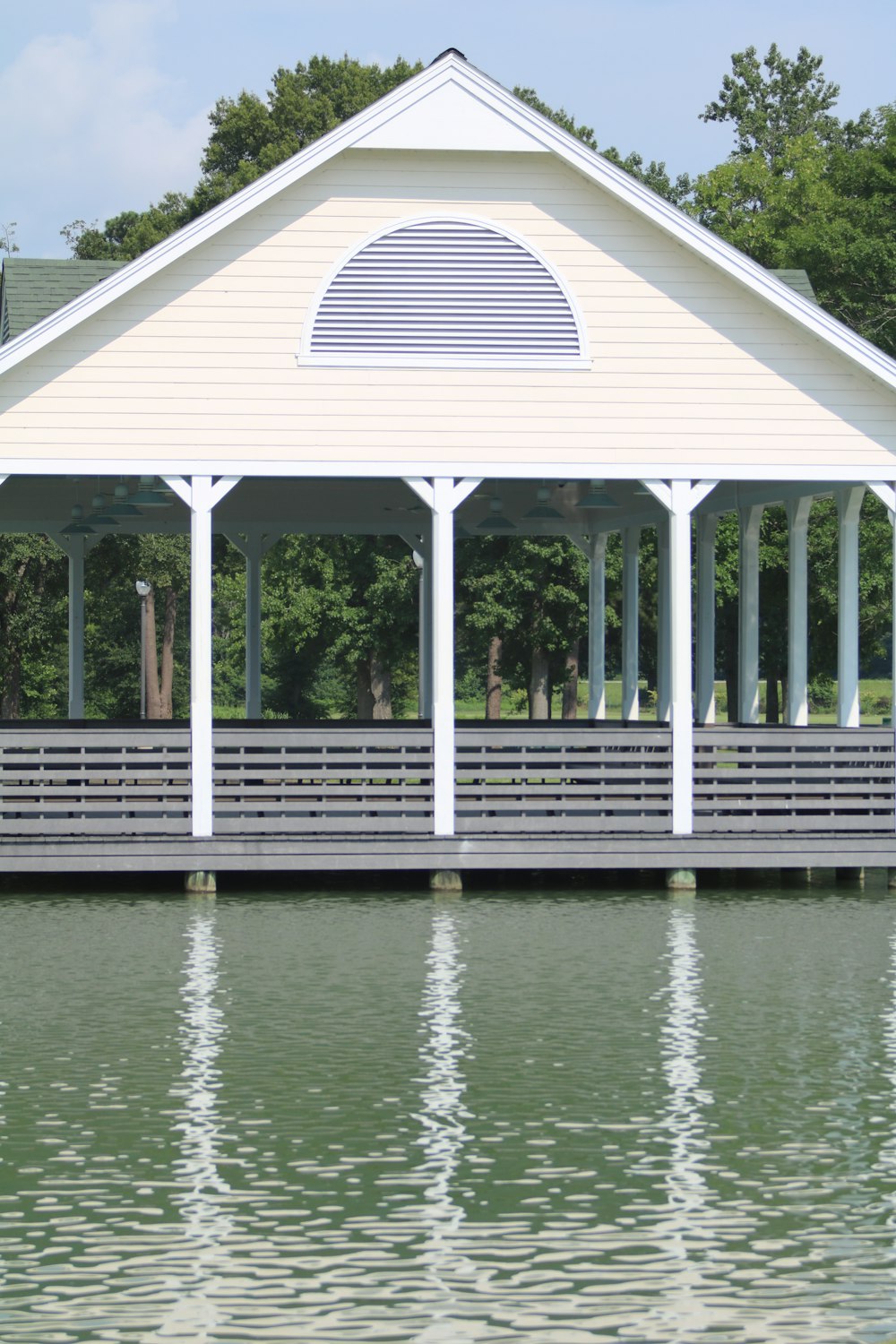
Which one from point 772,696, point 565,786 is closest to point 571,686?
point 772,696

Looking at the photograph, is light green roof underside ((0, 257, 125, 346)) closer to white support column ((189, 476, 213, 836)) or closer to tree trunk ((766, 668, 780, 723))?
white support column ((189, 476, 213, 836))

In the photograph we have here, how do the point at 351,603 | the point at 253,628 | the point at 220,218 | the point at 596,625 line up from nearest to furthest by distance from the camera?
the point at 220,218
the point at 253,628
the point at 596,625
the point at 351,603

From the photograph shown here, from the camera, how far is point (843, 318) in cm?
4100

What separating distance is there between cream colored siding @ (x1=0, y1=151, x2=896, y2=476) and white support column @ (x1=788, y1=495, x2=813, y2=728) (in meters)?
2.39

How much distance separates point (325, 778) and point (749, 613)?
21.5 ft

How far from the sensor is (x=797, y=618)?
20.8 m

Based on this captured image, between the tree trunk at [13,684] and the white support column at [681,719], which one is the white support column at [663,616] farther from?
the tree trunk at [13,684]

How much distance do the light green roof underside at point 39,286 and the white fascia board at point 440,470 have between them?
2.14 m

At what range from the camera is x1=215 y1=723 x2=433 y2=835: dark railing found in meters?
18.4

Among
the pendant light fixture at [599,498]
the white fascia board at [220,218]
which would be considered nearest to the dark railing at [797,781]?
the pendant light fixture at [599,498]

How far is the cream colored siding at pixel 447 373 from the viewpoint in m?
18.2

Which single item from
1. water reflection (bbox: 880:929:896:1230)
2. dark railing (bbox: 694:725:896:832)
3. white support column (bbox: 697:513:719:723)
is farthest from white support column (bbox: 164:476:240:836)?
white support column (bbox: 697:513:719:723)

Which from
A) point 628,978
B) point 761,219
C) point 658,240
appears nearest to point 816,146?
point 761,219

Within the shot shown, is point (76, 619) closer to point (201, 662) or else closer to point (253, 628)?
point (253, 628)
